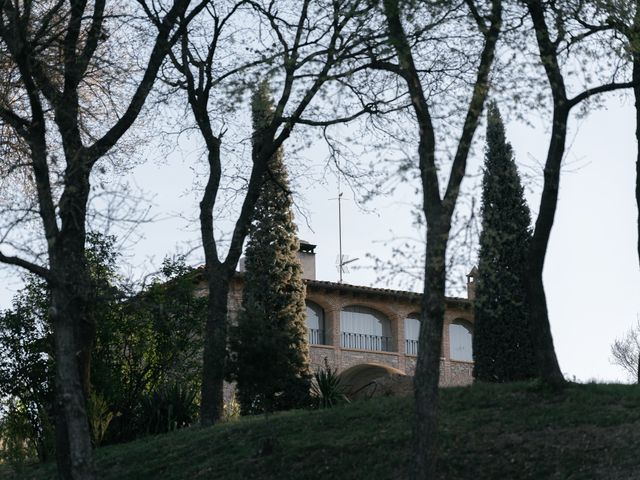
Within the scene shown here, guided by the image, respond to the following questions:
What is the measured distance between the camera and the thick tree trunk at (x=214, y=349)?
20.5m

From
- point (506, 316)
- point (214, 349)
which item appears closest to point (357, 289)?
point (506, 316)

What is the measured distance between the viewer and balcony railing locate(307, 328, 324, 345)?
4756 centimetres

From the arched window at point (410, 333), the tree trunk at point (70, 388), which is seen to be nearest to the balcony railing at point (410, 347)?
the arched window at point (410, 333)

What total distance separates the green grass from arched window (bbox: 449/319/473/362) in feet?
107

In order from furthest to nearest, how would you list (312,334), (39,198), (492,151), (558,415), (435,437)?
(312,334)
(492,151)
(558,415)
(39,198)
(435,437)

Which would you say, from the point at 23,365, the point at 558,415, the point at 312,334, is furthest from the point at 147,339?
the point at 312,334

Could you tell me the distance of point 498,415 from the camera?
16922 mm

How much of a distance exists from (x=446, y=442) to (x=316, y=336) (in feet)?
105

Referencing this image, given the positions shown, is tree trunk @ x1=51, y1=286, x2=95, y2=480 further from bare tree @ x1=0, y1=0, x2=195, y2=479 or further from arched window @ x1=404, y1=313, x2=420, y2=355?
arched window @ x1=404, y1=313, x2=420, y2=355

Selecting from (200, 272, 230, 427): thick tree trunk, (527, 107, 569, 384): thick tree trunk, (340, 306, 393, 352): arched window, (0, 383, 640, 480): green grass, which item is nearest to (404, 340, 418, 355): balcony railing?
(340, 306, 393, 352): arched window

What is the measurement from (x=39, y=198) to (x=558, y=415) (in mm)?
8279

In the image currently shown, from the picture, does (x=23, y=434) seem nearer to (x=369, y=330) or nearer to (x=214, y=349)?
(x=214, y=349)

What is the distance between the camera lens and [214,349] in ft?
67.1

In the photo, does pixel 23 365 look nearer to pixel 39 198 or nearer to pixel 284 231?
pixel 39 198
